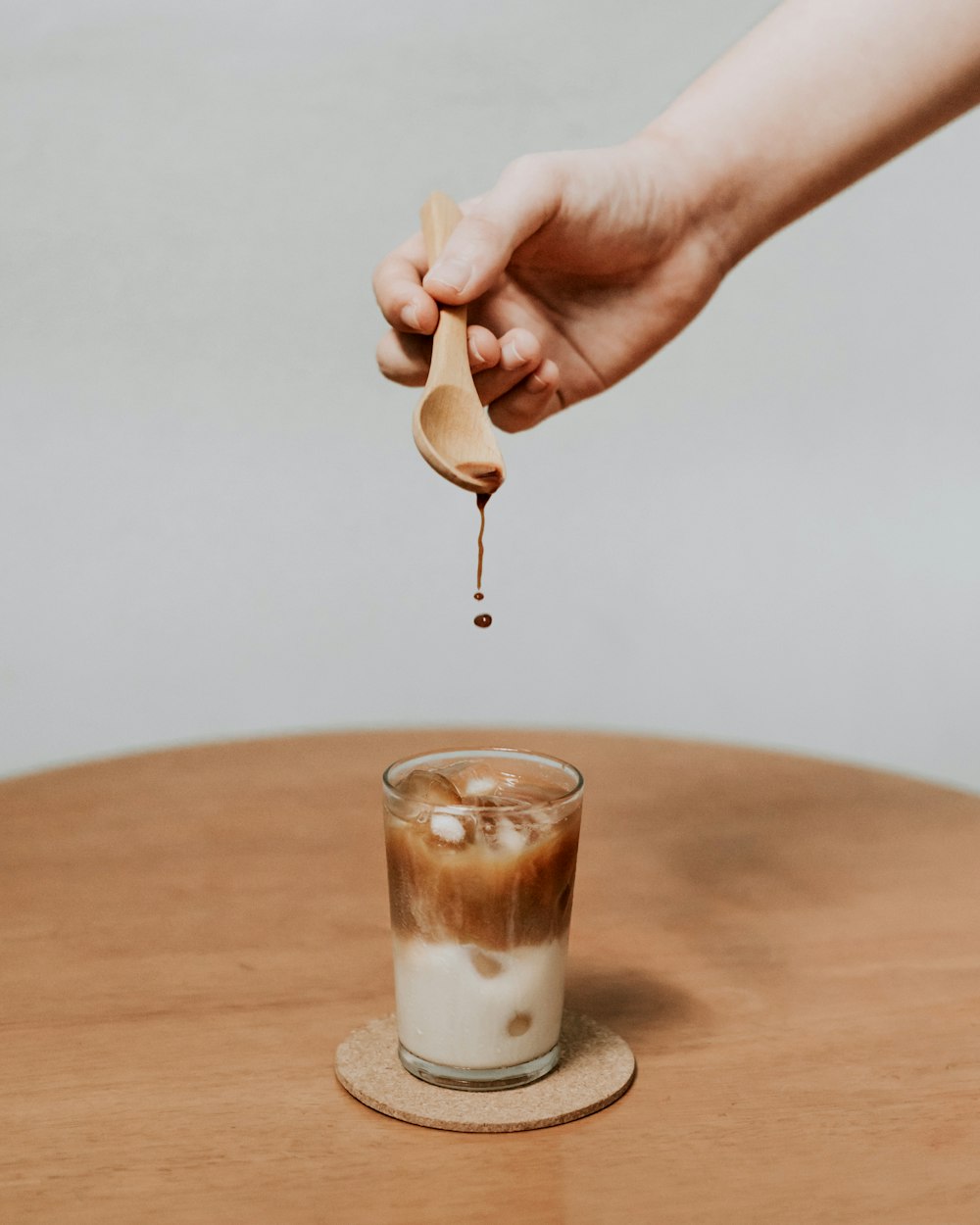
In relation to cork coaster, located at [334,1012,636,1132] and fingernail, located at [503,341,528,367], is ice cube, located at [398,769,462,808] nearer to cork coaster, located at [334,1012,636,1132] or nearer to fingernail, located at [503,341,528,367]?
cork coaster, located at [334,1012,636,1132]

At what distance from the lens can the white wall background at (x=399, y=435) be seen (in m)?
2.79

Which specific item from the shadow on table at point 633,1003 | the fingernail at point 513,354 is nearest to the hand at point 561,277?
the fingernail at point 513,354

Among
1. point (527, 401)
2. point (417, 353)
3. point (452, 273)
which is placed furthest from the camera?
point (527, 401)

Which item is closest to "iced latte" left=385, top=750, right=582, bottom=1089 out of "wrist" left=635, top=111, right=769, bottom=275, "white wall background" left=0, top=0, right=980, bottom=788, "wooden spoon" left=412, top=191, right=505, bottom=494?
"wooden spoon" left=412, top=191, right=505, bottom=494

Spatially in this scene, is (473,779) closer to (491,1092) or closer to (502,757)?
(502,757)

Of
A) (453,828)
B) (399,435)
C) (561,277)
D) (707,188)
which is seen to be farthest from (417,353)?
(399,435)

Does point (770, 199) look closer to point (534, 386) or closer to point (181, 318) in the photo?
point (534, 386)

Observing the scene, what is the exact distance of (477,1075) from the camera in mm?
887

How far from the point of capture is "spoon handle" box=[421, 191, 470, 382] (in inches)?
43.8

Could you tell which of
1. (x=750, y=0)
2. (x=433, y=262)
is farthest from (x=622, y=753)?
(x=750, y=0)

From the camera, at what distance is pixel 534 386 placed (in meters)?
1.41

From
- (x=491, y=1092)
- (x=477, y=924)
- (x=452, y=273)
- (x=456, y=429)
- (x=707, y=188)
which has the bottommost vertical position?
(x=491, y=1092)

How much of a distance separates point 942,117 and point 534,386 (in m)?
0.50

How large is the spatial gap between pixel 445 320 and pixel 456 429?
6.2 inches
